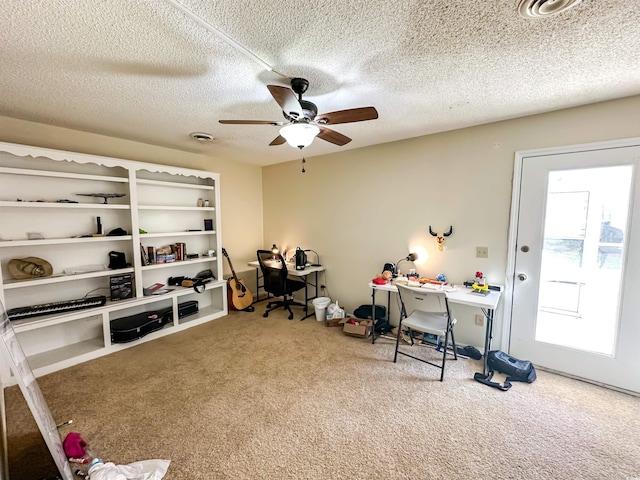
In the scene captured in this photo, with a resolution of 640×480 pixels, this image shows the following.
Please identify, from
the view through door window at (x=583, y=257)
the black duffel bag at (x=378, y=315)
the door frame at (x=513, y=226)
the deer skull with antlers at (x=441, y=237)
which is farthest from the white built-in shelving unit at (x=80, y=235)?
the view through door window at (x=583, y=257)

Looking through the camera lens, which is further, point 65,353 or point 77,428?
point 65,353

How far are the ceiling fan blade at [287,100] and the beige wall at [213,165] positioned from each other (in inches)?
106

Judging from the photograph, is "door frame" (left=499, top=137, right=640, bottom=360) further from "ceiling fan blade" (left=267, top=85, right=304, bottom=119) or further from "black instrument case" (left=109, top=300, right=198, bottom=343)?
"black instrument case" (left=109, top=300, right=198, bottom=343)

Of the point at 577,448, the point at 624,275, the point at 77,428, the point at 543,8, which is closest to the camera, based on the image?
the point at 543,8

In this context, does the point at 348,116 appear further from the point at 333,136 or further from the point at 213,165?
the point at 213,165

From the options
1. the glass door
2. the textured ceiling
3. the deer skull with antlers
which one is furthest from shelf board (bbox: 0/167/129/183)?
the glass door

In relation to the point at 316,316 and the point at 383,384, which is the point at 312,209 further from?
the point at 383,384

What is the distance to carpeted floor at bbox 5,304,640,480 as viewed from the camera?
1.55m

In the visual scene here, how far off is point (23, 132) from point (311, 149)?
301 cm

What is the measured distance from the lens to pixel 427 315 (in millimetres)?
2740

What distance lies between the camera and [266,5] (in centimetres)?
119

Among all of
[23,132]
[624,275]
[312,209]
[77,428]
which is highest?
[23,132]

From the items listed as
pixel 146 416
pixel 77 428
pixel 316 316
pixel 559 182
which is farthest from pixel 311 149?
pixel 77 428

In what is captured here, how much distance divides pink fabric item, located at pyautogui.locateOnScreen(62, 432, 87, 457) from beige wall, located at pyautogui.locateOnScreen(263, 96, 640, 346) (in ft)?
9.75
